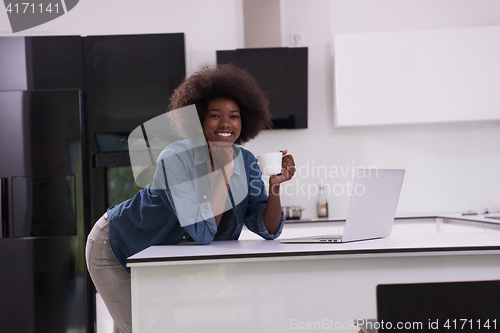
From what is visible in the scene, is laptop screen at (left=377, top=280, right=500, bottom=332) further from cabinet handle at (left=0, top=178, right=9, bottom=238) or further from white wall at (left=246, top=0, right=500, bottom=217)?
cabinet handle at (left=0, top=178, right=9, bottom=238)

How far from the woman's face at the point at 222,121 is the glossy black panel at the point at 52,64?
166 cm

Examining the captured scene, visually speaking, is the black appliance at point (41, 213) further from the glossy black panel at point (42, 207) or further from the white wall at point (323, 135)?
the white wall at point (323, 135)

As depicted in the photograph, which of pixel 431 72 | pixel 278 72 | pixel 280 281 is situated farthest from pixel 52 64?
pixel 431 72

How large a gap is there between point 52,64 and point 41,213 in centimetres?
106

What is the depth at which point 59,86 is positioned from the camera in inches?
107

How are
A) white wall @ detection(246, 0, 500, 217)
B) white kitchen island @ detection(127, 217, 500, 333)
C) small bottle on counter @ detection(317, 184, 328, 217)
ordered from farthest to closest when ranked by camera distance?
white wall @ detection(246, 0, 500, 217), small bottle on counter @ detection(317, 184, 328, 217), white kitchen island @ detection(127, 217, 500, 333)

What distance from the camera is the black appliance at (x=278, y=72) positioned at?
287cm

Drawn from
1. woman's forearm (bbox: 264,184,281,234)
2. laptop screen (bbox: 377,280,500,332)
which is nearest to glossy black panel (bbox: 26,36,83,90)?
woman's forearm (bbox: 264,184,281,234)

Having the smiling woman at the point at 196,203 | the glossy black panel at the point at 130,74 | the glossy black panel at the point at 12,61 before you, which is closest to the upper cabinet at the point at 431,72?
the glossy black panel at the point at 130,74

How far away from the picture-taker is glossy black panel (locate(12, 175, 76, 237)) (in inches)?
97.1

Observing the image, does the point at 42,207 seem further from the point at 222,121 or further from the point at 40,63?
the point at 222,121

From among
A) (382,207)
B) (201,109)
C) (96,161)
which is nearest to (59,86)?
(96,161)

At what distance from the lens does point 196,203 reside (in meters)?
1.27

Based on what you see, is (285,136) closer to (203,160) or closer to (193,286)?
(203,160)
